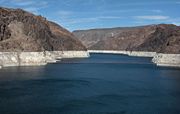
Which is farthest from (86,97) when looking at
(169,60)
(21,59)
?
(169,60)

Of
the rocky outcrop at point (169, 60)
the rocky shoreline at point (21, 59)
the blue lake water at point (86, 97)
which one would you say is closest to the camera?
the blue lake water at point (86, 97)

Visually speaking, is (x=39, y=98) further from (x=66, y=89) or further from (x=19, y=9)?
(x=19, y=9)

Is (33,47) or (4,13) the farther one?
(4,13)

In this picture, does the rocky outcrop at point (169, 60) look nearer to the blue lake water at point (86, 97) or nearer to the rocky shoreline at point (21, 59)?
the rocky shoreline at point (21, 59)

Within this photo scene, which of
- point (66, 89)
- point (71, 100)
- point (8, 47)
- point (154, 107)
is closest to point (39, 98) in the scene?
point (71, 100)

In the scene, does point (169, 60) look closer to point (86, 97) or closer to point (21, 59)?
point (21, 59)

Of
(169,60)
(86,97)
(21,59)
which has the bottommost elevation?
(86,97)

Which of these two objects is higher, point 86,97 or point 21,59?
point 21,59

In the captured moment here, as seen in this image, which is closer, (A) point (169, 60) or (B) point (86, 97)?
(B) point (86, 97)

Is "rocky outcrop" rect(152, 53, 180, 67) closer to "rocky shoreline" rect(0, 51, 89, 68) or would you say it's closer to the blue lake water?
"rocky shoreline" rect(0, 51, 89, 68)

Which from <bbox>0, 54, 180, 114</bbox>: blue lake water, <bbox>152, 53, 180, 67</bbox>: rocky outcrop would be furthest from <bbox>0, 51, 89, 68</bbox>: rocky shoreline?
<bbox>152, 53, 180, 67</bbox>: rocky outcrop

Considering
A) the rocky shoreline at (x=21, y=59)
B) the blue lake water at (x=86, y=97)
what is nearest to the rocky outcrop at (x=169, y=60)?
the rocky shoreline at (x=21, y=59)
